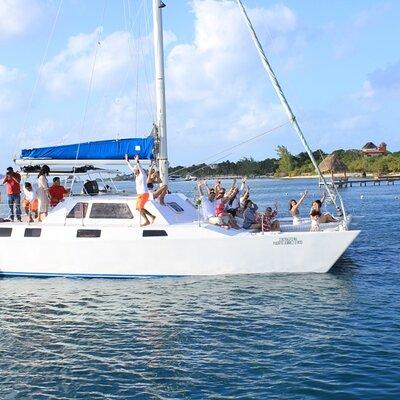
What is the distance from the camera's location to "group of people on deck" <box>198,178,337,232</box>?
18.3 metres

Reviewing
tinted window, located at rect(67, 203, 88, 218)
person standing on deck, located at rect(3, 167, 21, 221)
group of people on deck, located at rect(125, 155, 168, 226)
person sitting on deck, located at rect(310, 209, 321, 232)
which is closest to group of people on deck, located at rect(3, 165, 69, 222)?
person standing on deck, located at rect(3, 167, 21, 221)

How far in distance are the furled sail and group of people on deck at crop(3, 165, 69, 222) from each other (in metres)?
0.44

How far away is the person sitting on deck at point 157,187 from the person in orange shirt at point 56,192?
2920 mm

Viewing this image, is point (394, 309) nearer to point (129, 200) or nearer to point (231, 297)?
point (231, 297)

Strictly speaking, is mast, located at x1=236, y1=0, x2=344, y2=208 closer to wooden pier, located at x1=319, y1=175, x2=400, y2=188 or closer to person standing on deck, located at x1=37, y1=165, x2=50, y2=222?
person standing on deck, located at x1=37, y1=165, x2=50, y2=222

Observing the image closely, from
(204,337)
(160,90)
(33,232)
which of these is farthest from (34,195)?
(204,337)

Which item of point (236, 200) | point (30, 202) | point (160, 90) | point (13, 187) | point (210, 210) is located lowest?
point (210, 210)

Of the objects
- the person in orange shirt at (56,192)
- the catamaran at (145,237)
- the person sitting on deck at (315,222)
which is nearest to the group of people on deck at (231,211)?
the catamaran at (145,237)

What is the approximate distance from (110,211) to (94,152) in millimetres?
1921

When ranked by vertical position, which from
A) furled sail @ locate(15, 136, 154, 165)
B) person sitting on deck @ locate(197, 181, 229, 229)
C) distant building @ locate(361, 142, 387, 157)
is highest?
distant building @ locate(361, 142, 387, 157)

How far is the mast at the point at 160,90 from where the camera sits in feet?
62.7

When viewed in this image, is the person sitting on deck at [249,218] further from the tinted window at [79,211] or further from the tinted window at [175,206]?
the tinted window at [79,211]

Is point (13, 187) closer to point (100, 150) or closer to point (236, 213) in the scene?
point (100, 150)

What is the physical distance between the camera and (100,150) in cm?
1878
